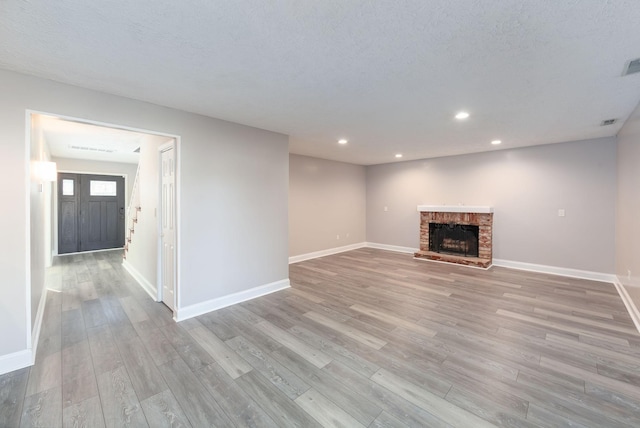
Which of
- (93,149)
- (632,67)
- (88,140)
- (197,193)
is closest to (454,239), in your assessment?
(632,67)

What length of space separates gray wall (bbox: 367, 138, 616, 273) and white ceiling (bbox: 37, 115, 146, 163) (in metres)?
6.28

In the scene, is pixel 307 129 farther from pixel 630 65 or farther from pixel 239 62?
pixel 630 65

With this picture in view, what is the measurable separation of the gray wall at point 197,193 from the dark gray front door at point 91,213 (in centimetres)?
625

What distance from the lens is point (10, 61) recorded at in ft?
6.75

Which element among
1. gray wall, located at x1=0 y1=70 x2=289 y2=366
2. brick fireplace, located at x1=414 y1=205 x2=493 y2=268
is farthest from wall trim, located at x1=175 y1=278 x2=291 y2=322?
brick fireplace, located at x1=414 y1=205 x2=493 y2=268

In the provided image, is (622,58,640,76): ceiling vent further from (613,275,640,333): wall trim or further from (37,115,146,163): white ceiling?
(37,115,146,163): white ceiling

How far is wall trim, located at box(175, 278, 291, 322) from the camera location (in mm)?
3273

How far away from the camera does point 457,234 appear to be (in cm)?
642

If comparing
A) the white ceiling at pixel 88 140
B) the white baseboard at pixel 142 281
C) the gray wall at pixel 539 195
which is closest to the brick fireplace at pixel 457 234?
the gray wall at pixel 539 195

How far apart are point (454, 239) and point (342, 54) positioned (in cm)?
574

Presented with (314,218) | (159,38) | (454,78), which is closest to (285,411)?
(159,38)

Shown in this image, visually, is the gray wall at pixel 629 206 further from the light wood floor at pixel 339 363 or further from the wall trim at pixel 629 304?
the light wood floor at pixel 339 363

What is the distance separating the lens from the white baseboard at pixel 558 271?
466 cm

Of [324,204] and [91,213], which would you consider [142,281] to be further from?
[91,213]
